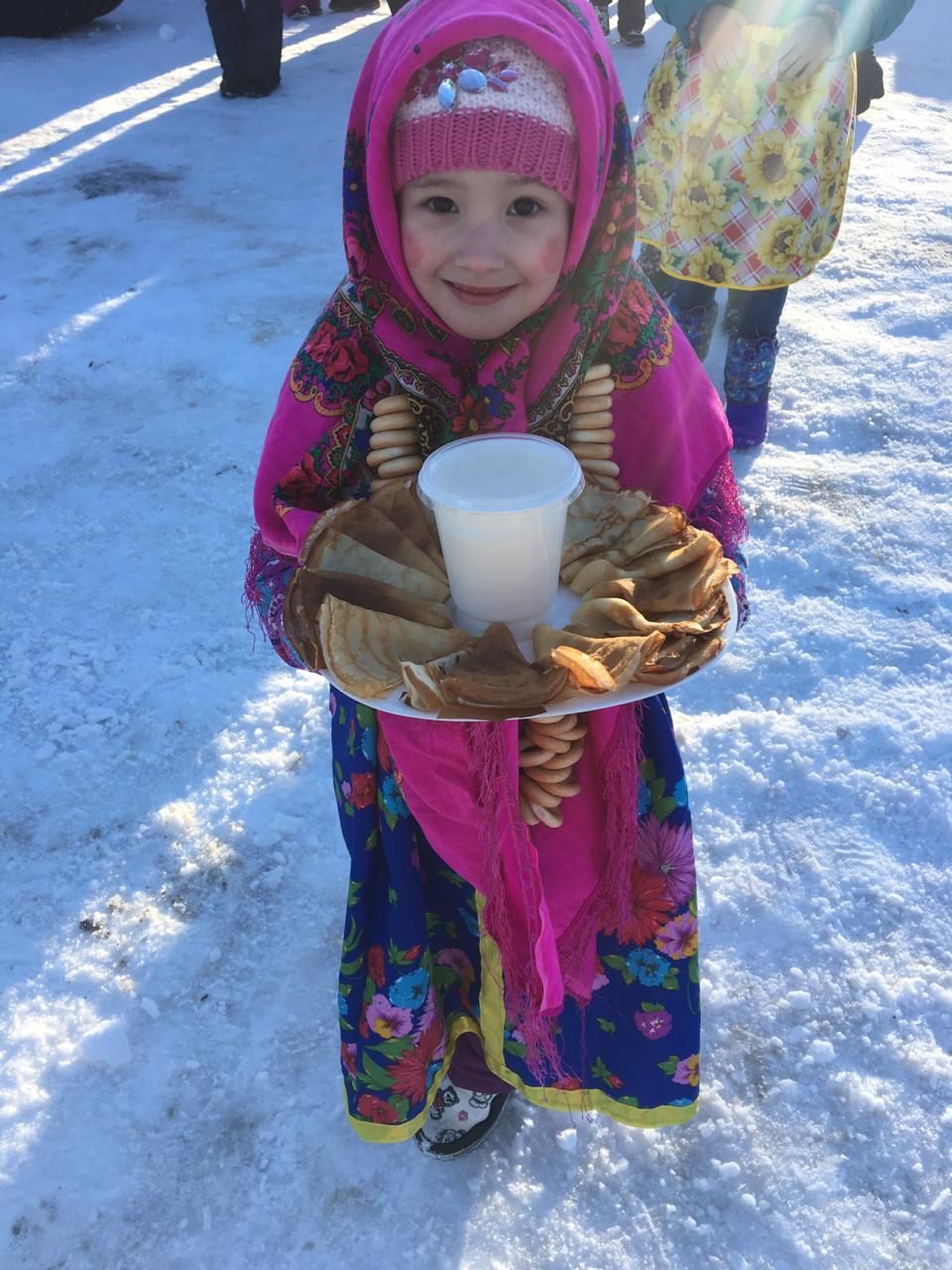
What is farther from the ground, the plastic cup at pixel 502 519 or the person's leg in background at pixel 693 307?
the plastic cup at pixel 502 519

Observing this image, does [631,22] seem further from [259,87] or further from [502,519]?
[502,519]

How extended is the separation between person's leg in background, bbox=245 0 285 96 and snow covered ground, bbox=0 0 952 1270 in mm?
2977

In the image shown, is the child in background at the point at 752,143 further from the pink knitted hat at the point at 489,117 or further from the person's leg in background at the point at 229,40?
the person's leg in background at the point at 229,40

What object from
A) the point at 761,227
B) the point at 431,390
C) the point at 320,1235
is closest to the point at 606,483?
the point at 431,390

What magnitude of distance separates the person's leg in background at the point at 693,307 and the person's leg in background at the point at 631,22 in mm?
4036

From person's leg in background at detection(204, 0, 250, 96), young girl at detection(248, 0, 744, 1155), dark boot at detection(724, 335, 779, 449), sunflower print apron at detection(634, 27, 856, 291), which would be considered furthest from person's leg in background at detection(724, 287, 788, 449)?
person's leg in background at detection(204, 0, 250, 96)

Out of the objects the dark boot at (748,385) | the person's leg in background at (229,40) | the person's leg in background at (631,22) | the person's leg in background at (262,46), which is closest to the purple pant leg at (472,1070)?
the dark boot at (748,385)

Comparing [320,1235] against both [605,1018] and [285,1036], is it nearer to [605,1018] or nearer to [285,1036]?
[285,1036]

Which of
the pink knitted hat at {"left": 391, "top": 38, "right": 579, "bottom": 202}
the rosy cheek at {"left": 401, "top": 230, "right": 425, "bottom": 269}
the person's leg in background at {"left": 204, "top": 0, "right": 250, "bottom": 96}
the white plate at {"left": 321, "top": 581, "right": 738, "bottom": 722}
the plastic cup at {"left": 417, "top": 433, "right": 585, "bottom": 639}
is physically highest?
the pink knitted hat at {"left": 391, "top": 38, "right": 579, "bottom": 202}

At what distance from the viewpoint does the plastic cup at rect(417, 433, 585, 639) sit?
817mm

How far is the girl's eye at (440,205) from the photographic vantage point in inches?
36.2

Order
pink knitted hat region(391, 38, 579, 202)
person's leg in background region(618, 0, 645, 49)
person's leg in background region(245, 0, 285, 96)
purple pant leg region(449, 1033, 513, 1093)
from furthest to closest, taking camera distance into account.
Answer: person's leg in background region(618, 0, 645, 49)
person's leg in background region(245, 0, 285, 96)
purple pant leg region(449, 1033, 513, 1093)
pink knitted hat region(391, 38, 579, 202)

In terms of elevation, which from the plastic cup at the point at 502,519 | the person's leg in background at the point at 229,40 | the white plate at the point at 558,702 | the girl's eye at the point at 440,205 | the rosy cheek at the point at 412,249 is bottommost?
the person's leg in background at the point at 229,40

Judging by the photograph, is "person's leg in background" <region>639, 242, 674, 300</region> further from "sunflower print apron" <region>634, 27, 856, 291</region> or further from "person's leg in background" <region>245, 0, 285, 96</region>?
"person's leg in background" <region>245, 0, 285, 96</region>
